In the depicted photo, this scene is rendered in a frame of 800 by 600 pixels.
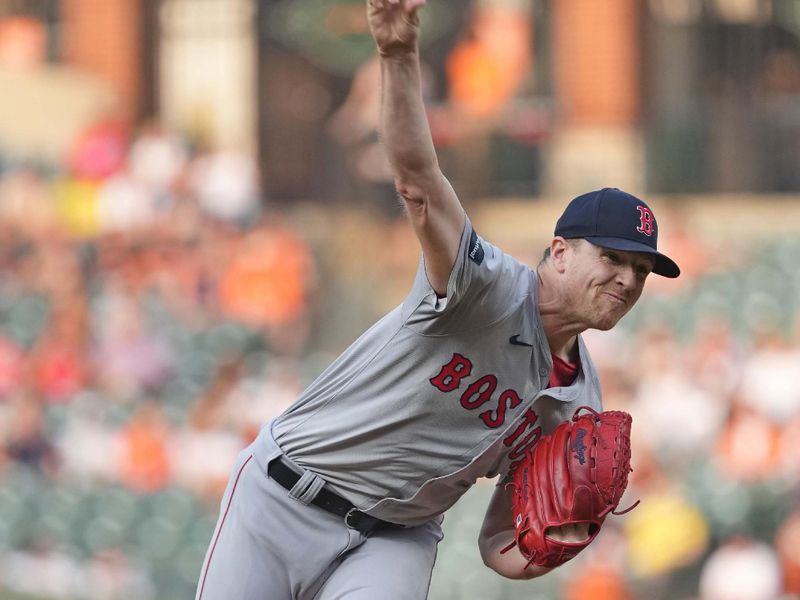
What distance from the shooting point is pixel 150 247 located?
10.8 meters

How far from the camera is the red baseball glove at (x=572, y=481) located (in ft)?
9.71

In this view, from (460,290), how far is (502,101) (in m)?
9.77

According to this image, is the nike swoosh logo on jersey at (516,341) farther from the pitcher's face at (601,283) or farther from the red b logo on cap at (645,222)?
the red b logo on cap at (645,222)

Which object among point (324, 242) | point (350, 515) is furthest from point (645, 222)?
point (324, 242)

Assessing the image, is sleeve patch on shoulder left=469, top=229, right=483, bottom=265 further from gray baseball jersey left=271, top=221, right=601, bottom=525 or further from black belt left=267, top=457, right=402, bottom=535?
black belt left=267, top=457, right=402, bottom=535

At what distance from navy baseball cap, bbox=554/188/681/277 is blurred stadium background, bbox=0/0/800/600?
4.49 m

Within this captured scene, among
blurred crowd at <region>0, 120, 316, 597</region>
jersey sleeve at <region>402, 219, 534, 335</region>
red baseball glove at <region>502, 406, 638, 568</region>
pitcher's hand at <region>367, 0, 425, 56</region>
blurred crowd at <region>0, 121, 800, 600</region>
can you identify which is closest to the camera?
pitcher's hand at <region>367, 0, 425, 56</region>

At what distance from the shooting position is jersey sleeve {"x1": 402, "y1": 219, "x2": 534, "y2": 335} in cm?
271

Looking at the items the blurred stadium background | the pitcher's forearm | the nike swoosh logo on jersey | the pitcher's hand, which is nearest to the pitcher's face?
the nike swoosh logo on jersey

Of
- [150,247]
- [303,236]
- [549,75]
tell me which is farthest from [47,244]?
[549,75]

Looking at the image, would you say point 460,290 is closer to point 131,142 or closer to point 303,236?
point 303,236

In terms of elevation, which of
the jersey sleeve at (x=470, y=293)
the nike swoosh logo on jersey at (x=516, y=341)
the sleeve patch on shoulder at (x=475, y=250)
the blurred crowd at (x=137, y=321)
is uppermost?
the sleeve patch on shoulder at (x=475, y=250)

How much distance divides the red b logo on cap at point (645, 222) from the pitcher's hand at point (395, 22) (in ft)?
2.11

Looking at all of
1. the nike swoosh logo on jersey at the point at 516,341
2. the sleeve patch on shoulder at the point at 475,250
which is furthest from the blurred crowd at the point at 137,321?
the sleeve patch on shoulder at the point at 475,250
